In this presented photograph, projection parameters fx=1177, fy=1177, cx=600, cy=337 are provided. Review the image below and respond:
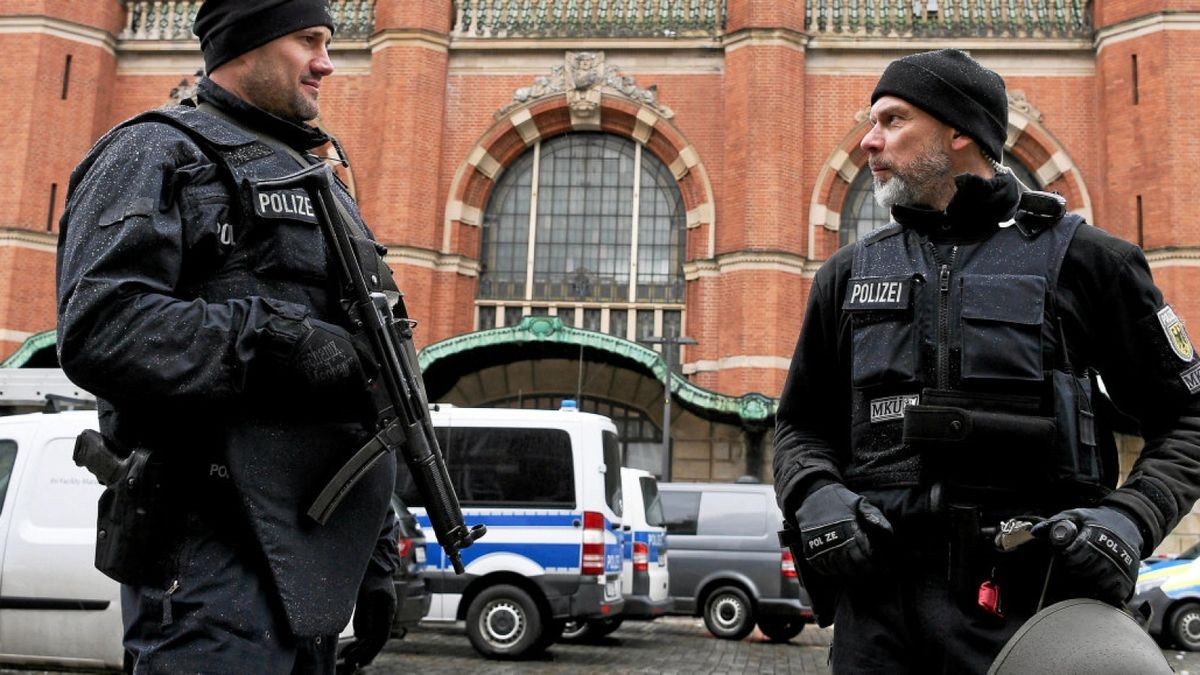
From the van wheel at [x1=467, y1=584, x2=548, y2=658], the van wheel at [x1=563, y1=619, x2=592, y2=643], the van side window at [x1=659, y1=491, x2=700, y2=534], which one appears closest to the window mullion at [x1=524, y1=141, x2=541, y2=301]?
the van side window at [x1=659, y1=491, x2=700, y2=534]

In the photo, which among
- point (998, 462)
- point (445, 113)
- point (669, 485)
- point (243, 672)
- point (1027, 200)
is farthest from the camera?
point (445, 113)

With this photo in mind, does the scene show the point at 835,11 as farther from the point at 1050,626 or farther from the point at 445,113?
the point at 1050,626

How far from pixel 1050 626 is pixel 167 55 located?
27872mm

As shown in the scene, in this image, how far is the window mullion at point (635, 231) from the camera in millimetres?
25656

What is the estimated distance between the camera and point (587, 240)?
25.9 meters

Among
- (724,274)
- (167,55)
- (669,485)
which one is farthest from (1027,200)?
(167,55)

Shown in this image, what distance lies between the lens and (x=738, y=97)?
24891 millimetres

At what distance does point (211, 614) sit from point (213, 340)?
0.56 metres

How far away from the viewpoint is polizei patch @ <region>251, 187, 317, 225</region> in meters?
2.61

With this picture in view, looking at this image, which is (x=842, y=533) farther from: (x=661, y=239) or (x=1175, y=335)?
(x=661, y=239)

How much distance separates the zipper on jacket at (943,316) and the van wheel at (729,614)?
41.8ft

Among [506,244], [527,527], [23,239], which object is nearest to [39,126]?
[23,239]

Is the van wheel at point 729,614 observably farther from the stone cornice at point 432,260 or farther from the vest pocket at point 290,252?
the vest pocket at point 290,252

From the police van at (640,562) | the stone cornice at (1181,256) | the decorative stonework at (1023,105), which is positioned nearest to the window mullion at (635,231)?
the decorative stonework at (1023,105)
